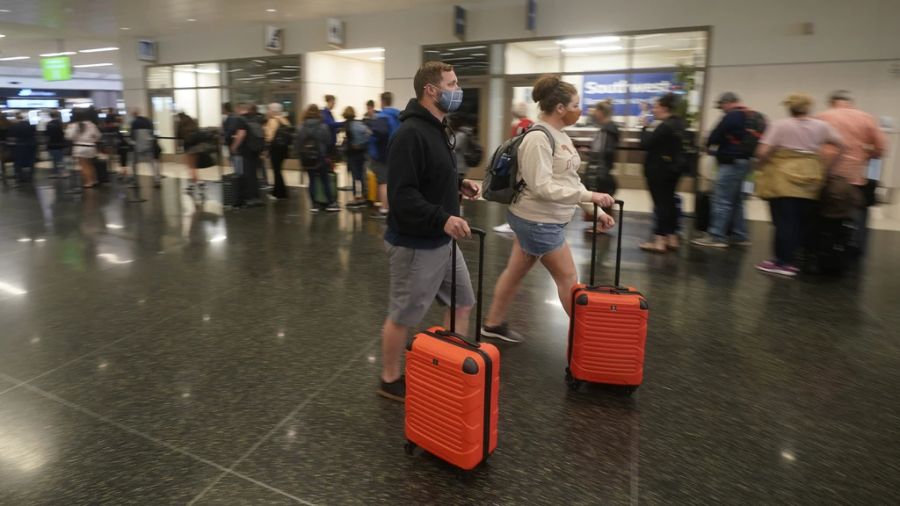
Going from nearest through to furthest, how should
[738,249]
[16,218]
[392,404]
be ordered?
[392,404] < [738,249] < [16,218]

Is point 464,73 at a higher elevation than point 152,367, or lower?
higher

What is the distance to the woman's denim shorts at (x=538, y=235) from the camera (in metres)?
3.07

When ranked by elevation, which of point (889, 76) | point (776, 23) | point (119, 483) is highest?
point (776, 23)

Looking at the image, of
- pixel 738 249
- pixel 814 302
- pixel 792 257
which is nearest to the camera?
pixel 814 302

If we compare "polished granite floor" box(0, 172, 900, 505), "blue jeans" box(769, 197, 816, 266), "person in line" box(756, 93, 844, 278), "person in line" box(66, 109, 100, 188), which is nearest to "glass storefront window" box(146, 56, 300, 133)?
"person in line" box(66, 109, 100, 188)

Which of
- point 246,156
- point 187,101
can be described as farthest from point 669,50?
point 187,101

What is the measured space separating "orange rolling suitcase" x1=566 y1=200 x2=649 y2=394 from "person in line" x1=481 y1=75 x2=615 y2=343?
0.16 m

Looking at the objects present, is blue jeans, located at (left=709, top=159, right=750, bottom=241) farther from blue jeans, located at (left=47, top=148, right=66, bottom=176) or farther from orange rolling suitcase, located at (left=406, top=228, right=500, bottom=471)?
blue jeans, located at (left=47, top=148, right=66, bottom=176)

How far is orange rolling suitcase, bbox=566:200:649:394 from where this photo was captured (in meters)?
2.79

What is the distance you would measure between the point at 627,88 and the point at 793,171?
7550 mm

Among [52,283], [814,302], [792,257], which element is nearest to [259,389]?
[52,283]

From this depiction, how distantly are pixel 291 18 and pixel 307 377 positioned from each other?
1388cm

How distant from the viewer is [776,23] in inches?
399

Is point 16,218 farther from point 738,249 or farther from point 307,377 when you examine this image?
point 738,249
